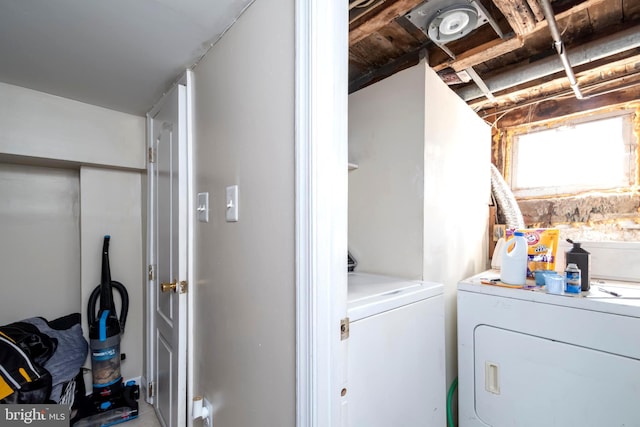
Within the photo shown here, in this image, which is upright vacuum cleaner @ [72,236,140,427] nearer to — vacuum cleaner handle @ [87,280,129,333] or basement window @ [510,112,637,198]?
vacuum cleaner handle @ [87,280,129,333]

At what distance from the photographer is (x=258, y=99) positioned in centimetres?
92

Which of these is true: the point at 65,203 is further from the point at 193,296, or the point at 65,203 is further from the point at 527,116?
the point at 527,116

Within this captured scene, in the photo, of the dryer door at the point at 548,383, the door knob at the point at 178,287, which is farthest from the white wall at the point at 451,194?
the door knob at the point at 178,287

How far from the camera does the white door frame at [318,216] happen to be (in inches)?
27.5

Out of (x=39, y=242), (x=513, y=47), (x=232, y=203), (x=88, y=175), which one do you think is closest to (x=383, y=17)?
→ (x=513, y=47)

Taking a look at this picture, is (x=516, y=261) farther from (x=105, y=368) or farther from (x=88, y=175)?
(x=88, y=175)

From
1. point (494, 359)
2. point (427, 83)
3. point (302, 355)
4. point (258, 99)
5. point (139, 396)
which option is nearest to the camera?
point (302, 355)

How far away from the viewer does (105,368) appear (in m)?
1.92

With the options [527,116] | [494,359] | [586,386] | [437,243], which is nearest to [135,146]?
[437,243]

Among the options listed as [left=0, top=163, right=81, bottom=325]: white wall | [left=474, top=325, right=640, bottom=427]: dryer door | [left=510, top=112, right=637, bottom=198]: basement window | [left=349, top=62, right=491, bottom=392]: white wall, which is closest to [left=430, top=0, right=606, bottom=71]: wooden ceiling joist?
[left=349, top=62, right=491, bottom=392]: white wall

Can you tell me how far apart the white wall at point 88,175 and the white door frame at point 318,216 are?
75.8 inches

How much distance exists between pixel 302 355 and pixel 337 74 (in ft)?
2.51

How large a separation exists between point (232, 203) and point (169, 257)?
0.81 meters

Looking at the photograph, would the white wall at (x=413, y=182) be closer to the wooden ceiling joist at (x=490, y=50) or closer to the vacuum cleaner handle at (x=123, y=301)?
the wooden ceiling joist at (x=490, y=50)
